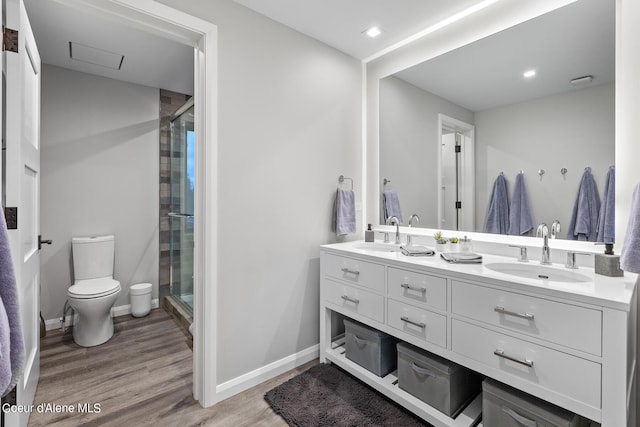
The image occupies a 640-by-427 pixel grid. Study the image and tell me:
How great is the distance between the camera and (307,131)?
88.7 inches

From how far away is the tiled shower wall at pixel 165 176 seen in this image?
3326 millimetres

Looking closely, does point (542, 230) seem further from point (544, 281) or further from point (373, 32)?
point (373, 32)

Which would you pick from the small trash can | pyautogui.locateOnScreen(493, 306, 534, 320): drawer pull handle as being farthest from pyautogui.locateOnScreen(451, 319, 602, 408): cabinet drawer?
the small trash can

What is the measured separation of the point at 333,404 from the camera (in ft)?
5.82

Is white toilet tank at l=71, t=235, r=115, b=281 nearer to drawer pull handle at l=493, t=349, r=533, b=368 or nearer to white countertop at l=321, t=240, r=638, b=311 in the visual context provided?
white countertop at l=321, t=240, r=638, b=311

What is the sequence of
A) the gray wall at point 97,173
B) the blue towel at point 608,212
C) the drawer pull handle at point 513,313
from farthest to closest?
the gray wall at point 97,173
the blue towel at point 608,212
the drawer pull handle at point 513,313

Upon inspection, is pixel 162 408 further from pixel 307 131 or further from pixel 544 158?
pixel 544 158

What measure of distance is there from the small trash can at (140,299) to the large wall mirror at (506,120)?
2.40 meters

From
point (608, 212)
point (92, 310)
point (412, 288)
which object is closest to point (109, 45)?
point (92, 310)

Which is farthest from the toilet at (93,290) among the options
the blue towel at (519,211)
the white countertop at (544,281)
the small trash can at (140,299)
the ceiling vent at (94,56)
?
the blue towel at (519,211)

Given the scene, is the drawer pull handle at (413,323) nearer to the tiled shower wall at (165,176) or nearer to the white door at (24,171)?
the white door at (24,171)

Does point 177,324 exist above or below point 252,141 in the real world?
below

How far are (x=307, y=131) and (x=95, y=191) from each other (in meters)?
2.20

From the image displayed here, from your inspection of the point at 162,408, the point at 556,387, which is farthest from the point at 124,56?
the point at 556,387
